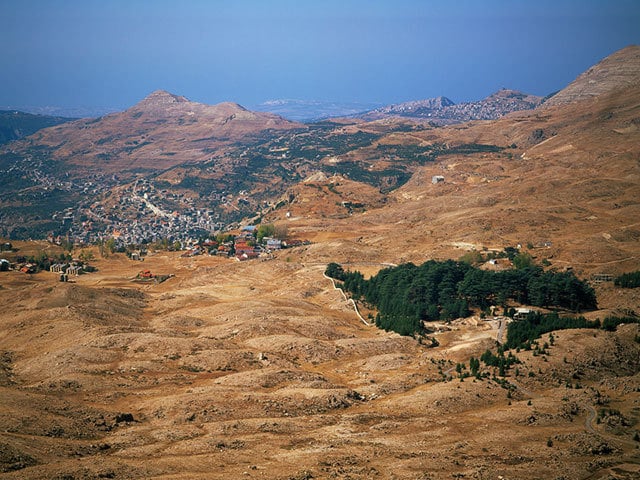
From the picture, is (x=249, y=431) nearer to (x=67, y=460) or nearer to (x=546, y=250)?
A: (x=67, y=460)

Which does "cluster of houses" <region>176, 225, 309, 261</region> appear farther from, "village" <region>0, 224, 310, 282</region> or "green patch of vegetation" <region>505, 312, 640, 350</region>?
"green patch of vegetation" <region>505, 312, 640, 350</region>

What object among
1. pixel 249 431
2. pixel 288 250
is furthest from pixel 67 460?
pixel 288 250

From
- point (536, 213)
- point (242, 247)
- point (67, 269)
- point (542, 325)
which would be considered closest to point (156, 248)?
point (242, 247)

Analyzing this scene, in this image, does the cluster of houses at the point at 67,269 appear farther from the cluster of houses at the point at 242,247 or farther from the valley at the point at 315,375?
the cluster of houses at the point at 242,247

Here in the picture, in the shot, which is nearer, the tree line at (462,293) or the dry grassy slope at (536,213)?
the tree line at (462,293)

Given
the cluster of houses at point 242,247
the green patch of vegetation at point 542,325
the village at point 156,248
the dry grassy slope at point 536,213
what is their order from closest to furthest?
the green patch of vegetation at point 542,325 < the dry grassy slope at point 536,213 < the village at point 156,248 < the cluster of houses at point 242,247

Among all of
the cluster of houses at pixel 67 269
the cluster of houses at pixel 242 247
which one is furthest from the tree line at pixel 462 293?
the cluster of houses at pixel 67 269
